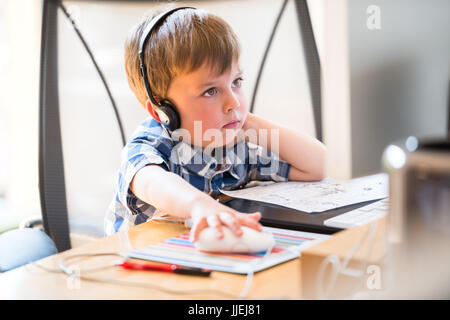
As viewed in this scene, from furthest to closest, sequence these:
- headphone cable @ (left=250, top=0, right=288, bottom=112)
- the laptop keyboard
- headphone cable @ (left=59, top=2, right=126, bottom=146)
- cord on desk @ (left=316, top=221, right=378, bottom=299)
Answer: headphone cable @ (left=250, top=0, right=288, bottom=112) → headphone cable @ (left=59, top=2, right=126, bottom=146) → the laptop keyboard → cord on desk @ (left=316, top=221, right=378, bottom=299)

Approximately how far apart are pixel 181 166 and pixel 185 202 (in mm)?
224

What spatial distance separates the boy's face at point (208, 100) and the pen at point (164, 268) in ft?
1.03

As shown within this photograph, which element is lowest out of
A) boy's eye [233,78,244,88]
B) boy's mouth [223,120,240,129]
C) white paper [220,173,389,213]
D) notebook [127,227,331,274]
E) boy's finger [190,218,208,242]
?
notebook [127,227,331,274]

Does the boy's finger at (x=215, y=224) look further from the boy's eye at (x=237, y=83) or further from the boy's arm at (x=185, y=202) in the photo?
the boy's eye at (x=237, y=83)

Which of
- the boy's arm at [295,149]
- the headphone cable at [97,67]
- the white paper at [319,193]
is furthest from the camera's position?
the headphone cable at [97,67]

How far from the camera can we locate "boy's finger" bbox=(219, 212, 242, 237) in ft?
1.52

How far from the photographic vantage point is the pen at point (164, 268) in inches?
17.0

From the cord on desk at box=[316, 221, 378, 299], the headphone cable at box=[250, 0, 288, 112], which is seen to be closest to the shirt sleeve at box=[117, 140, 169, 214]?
the cord on desk at box=[316, 221, 378, 299]

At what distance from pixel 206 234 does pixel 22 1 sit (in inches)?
46.6

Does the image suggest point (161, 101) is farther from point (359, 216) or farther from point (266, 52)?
point (266, 52)

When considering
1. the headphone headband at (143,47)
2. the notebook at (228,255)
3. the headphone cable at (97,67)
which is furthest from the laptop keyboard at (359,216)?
the headphone cable at (97,67)

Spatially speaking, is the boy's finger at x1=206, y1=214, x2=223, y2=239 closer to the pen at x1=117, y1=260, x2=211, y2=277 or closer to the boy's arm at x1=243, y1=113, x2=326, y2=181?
the pen at x1=117, y1=260, x2=211, y2=277

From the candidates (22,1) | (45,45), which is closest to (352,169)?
(45,45)

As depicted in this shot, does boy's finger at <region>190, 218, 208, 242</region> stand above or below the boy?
below
